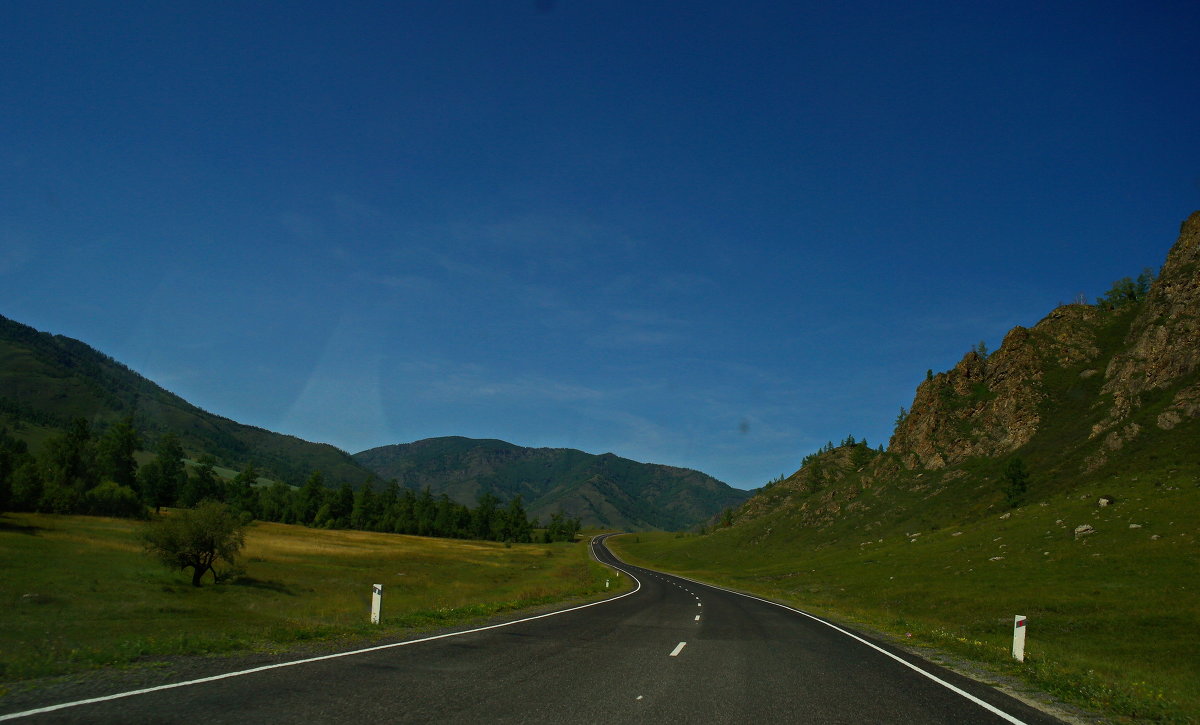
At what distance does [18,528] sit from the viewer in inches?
2630

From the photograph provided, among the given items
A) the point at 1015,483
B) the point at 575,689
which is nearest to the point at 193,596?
the point at 575,689

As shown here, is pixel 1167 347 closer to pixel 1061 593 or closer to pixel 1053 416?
pixel 1053 416

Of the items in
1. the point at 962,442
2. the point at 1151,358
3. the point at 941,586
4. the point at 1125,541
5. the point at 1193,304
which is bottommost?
the point at 941,586

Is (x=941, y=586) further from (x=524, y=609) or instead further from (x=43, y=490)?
(x=43, y=490)

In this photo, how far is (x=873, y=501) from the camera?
122 meters

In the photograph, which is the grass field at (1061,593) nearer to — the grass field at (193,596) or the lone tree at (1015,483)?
the lone tree at (1015,483)

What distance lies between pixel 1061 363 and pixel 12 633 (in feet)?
460

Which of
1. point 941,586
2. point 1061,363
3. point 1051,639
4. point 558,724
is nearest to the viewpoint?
point 558,724

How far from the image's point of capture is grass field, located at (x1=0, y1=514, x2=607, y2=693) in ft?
43.6

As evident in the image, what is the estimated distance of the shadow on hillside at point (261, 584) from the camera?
50.2 meters

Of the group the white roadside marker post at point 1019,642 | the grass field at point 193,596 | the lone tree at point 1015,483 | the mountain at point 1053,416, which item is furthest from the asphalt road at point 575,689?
the lone tree at point 1015,483

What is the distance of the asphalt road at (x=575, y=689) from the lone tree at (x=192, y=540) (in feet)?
149

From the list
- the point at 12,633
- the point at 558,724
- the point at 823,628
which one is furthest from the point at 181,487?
the point at 558,724

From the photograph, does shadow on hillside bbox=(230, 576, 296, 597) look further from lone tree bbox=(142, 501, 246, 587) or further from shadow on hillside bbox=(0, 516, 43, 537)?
shadow on hillside bbox=(0, 516, 43, 537)
